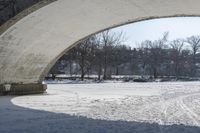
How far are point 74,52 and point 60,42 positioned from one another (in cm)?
2998

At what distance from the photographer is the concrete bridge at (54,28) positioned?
615 inches

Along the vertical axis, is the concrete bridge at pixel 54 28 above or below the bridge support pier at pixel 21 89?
above

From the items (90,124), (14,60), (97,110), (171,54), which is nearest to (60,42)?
(14,60)

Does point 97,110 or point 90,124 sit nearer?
point 90,124

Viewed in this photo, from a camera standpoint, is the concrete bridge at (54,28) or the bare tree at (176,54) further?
the bare tree at (176,54)

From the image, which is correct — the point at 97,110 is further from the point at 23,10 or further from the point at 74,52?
the point at 74,52

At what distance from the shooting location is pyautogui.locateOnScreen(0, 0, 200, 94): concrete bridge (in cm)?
1563

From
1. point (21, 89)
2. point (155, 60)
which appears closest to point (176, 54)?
point (155, 60)

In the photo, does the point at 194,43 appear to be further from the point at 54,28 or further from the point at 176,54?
the point at 54,28

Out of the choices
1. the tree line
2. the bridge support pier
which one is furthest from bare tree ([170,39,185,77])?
the bridge support pier

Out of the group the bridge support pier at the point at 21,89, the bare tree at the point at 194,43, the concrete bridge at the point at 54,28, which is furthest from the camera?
the bare tree at the point at 194,43

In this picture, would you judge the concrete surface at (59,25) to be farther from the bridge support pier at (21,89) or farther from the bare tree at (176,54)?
the bare tree at (176,54)

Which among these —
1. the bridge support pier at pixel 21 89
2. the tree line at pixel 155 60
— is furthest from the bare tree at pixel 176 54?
the bridge support pier at pixel 21 89

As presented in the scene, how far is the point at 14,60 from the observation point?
18.6m
